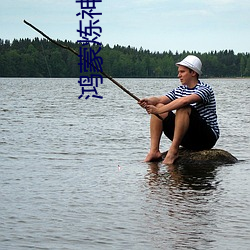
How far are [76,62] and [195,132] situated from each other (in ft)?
393

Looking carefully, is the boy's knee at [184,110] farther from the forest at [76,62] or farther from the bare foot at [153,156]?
Answer: the forest at [76,62]

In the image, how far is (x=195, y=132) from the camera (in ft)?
28.5

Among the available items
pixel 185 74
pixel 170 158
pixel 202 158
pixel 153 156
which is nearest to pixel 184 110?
pixel 185 74

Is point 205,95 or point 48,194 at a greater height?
point 205,95

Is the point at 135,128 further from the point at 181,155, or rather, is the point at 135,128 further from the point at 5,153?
the point at 181,155

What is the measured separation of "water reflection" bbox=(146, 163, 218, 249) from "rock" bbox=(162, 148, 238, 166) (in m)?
0.27

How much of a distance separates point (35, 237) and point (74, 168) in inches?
145

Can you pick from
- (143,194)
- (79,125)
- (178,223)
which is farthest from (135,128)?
(178,223)

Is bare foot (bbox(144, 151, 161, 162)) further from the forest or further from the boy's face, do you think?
the forest

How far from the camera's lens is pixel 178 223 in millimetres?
5477

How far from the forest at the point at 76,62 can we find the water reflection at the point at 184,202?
83.0 meters

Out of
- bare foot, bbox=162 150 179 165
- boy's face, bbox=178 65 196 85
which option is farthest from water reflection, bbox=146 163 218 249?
boy's face, bbox=178 65 196 85

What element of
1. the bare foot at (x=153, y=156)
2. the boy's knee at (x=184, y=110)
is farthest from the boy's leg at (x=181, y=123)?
the bare foot at (x=153, y=156)

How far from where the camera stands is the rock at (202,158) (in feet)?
29.5
